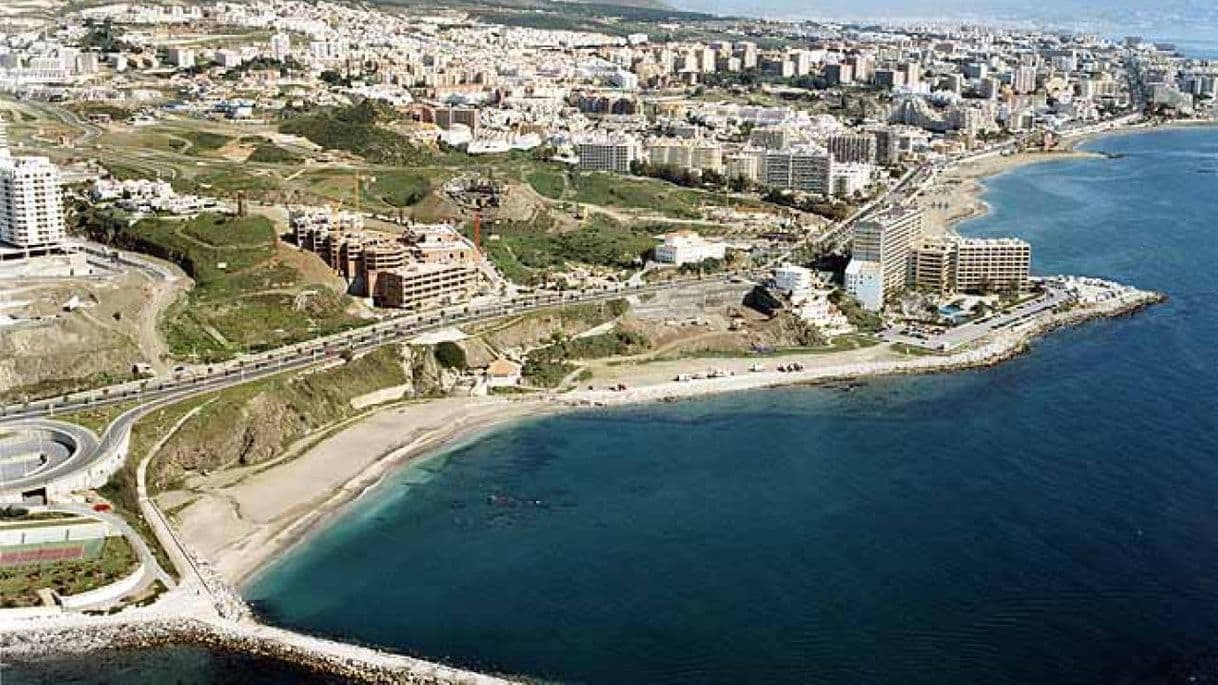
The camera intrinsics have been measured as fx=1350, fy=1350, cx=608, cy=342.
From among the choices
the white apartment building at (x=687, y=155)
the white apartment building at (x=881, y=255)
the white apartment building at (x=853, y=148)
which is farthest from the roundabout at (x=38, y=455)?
the white apartment building at (x=853, y=148)

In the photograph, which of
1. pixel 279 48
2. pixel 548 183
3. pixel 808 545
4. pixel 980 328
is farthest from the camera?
pixel 279 48

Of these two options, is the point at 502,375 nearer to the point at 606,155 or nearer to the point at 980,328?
the point at 980,328

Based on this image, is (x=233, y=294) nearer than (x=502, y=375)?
No

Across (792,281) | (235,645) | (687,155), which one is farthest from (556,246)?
(235,645)

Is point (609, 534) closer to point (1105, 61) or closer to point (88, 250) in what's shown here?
point (88, 250)

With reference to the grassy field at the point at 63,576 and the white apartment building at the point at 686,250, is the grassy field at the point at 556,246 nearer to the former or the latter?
the white apartment building at the point at 686,250

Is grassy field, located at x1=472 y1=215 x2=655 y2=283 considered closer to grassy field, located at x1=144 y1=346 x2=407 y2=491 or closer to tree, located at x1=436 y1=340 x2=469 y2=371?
tree, located at x1=436 y1=340 x2=469 y2=371

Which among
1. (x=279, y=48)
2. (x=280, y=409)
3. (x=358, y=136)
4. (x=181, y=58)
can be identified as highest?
(x=279, y=48)

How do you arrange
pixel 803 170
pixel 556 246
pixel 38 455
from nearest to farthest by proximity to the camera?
1. pixel 38 455
2. pixel 556 246
3. pixel 803 170
